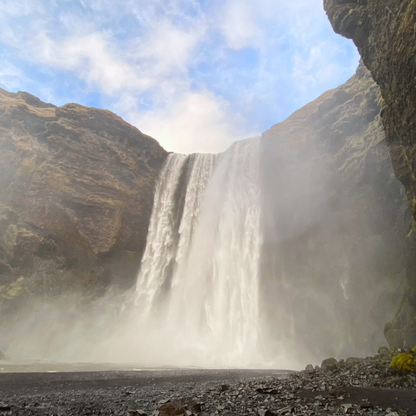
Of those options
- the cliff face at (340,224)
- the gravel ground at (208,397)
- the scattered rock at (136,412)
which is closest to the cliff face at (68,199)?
the cliff face at (340,224)

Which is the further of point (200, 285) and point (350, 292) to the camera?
point (200, 285)

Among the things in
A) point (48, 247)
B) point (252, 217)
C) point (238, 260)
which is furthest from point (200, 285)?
point (48, 247)

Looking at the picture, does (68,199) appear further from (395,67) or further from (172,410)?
(172,410)

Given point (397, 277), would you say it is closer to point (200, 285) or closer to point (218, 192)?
point (200, 285)

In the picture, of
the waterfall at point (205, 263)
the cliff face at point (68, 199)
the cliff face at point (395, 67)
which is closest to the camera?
the cliff face at point (395, 67)

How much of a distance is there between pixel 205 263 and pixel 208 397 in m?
25.4

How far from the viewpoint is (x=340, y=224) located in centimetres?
2903

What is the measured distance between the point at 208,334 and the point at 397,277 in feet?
51.8

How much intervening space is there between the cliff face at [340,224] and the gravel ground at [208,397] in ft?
48.5

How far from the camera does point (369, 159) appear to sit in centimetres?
2803

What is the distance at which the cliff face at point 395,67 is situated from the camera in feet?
45.3

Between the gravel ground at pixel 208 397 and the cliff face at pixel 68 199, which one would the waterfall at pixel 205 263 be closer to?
the cliff face at pixel 68 199

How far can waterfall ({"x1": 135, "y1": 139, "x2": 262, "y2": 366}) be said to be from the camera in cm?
2666

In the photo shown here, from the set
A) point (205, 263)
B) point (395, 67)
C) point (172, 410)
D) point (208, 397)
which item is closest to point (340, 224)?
point (205, 263)
